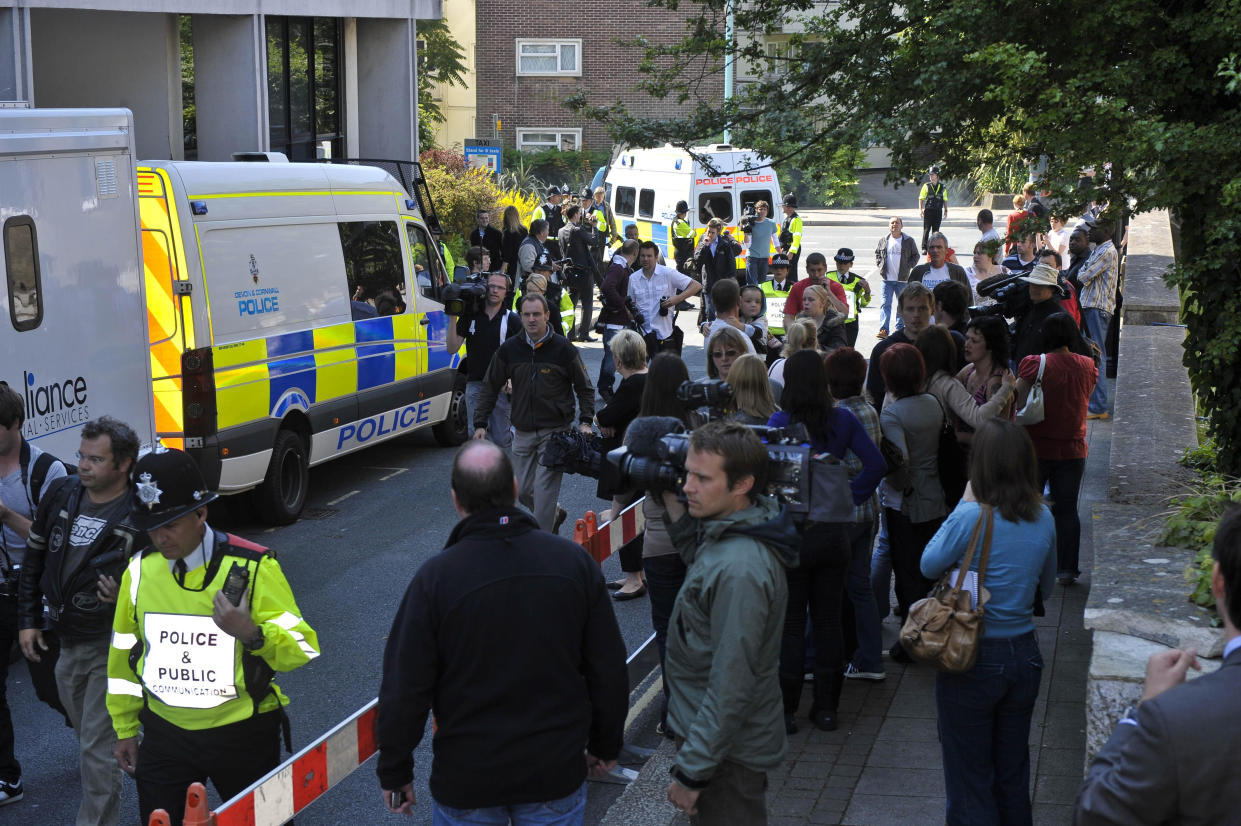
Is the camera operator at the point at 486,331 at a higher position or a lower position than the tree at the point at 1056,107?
lower

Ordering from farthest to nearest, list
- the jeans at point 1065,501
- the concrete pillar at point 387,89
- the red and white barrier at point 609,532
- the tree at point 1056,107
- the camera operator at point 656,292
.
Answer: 1. the concrete pillar at point 387,89
2. the camera operator at point 656,292
3. the jeans at point 1065,501
4. the red and white barrier at point 609,532
5. the tree at point 1056,107

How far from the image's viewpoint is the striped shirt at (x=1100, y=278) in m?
12.8

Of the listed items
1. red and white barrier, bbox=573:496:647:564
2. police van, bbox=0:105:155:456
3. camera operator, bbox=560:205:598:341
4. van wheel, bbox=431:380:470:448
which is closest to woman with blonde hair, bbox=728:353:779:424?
red and white barrier, bbox=573:496:647:564

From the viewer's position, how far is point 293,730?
21.0 feet

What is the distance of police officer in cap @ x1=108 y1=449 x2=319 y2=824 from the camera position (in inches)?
157

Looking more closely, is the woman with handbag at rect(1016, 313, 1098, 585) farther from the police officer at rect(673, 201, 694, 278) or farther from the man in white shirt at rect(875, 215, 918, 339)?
the police officer at rect(673, 201, 694, 278)

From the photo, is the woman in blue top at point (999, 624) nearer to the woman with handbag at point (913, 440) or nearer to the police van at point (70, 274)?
the woman with handbag at point (913, 440)

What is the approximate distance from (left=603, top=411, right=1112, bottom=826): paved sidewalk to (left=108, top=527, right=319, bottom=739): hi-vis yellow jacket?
1717 mm

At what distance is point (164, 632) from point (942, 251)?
9398 millimetres

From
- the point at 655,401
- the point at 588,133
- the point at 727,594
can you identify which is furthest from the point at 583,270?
the point at 588,133

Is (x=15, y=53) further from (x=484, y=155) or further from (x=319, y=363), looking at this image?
(x=484, y=155)

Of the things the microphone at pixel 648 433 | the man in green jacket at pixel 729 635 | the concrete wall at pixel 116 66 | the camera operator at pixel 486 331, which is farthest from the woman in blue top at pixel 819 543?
the concrete wall at pixel 116 66

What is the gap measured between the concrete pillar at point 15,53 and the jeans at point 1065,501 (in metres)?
9.75

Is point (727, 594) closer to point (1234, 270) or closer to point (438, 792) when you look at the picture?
point (438, 792)
